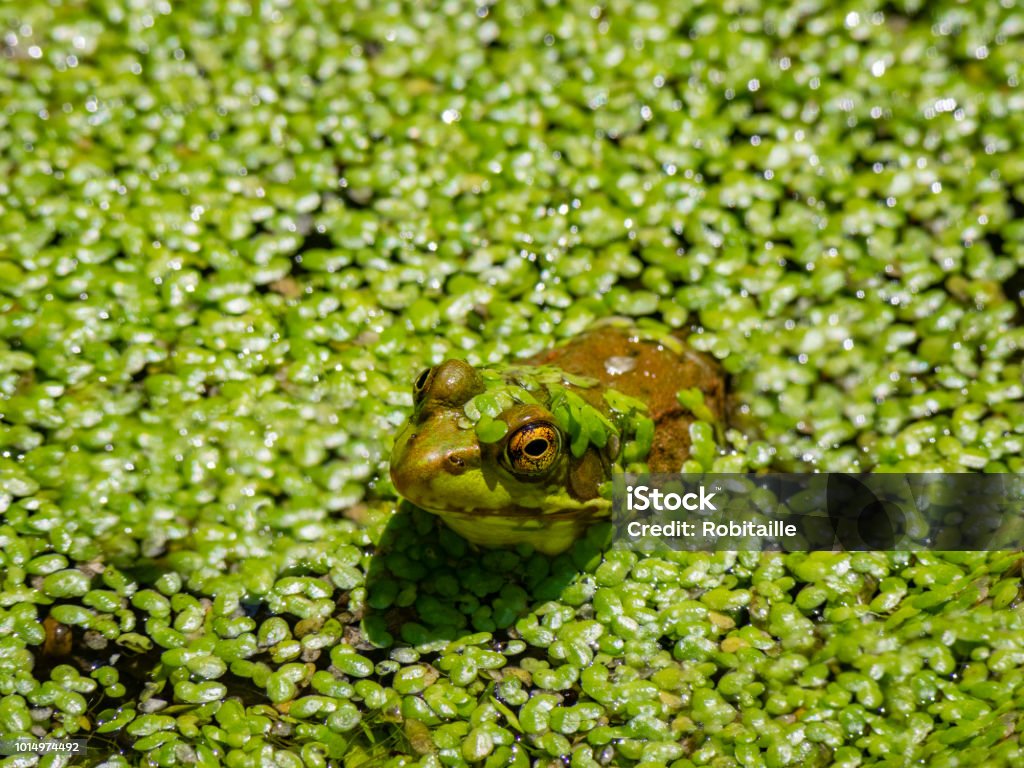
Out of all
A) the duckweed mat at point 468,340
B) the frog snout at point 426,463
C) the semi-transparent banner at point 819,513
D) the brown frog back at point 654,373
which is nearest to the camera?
the frog snout at point 426,463

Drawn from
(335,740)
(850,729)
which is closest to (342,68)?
(335,740)

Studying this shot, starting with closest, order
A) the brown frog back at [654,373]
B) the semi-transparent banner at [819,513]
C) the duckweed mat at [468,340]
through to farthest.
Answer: the duckweed mat at [468,340], the semi-transparent banner at [819,513], the brown frog back at [654,373]

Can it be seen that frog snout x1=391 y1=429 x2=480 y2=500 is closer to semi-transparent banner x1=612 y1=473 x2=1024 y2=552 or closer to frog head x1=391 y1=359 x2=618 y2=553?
frog head x1=391 y1=359 x2=618 y2=553

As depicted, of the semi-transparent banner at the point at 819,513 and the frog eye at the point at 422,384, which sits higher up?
the frog eye at the point at 422,384

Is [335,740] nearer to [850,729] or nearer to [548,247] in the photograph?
[850,729]

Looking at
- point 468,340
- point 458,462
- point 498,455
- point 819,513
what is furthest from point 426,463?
point 819,513

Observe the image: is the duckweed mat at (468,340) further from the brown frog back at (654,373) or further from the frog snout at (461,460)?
the frog snout at (461,460)

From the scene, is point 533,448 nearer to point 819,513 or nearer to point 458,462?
point 458,462

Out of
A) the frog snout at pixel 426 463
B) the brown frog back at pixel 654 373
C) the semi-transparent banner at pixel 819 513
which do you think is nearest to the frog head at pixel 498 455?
the frog snout at pixel 426 463
